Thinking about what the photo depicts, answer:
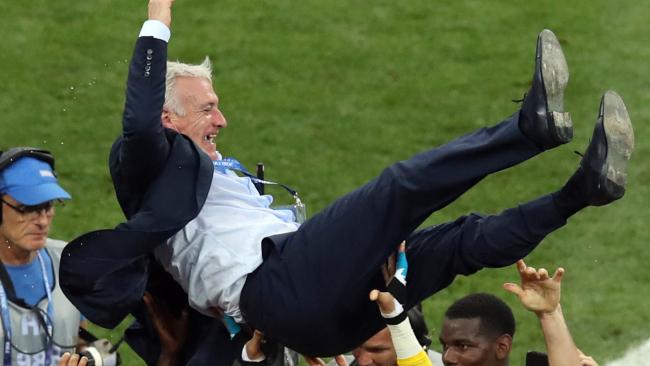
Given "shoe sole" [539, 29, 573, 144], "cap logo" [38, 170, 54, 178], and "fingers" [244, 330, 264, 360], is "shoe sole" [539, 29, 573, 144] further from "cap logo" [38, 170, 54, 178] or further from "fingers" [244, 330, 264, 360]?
"cap logo" [38, 170, 54, 178]

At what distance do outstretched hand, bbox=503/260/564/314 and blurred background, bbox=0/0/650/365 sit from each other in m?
3.21

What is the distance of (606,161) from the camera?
6180mm

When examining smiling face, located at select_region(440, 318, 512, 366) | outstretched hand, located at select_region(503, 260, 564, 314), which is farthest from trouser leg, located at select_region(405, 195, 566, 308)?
smiling face, located at select_region(440, 318, 512, 366)

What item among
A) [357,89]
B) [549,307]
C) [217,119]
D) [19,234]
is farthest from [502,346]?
[357,89]

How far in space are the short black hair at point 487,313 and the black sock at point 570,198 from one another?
0.93 meters

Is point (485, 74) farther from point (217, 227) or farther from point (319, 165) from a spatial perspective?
point (217, 227)

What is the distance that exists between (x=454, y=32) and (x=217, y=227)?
17.1 feet

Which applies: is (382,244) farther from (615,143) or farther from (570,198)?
(615,143)

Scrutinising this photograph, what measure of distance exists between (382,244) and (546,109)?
0.81 metres

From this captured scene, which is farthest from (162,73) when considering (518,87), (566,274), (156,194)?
(518,87)

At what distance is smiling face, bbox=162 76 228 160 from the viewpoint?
22.8 ft

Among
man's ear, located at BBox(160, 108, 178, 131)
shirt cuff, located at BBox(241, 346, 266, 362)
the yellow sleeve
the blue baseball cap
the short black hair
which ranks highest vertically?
man's ear, located at BBox(160, 108, 178, 131)

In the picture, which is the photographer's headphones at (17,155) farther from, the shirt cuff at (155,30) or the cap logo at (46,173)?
the shirt cuff at (155,30)

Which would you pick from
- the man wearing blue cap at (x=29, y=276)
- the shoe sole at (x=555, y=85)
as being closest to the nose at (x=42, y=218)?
the man wearing blue cap at (x=29, y=276)
